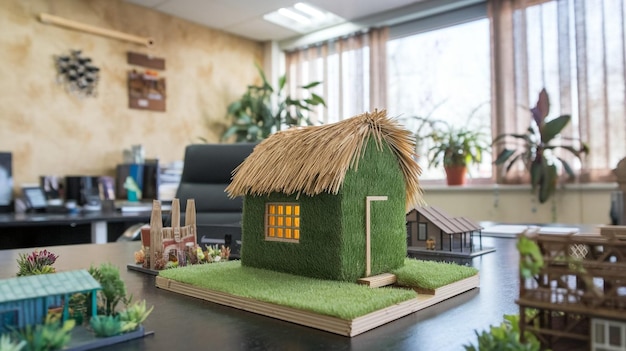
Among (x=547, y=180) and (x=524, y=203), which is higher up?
(x=547, y=180)

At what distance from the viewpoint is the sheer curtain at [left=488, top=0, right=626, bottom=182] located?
10.8 feet

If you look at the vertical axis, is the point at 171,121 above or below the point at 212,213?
above

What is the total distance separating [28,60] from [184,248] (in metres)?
3.29

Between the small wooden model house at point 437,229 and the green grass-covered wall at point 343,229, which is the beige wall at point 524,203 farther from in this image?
the green grass-covered wall at point 343,229

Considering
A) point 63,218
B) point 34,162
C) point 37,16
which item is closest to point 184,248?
point 63,218

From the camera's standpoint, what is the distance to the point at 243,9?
172 inches

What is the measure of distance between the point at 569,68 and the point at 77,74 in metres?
4.02

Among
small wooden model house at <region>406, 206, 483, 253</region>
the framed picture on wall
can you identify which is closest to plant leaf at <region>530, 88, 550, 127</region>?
small wooden model house at <region>406, 206, 483, 253</region>

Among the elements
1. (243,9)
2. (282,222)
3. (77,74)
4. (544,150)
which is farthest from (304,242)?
(243,9)

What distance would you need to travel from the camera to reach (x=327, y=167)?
82 centimetres

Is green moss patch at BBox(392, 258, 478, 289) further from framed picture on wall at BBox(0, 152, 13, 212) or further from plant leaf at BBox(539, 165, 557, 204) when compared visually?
framed picture on wall at BBox(0, 152, 13, 212)

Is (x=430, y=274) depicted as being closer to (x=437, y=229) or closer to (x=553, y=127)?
(x=437, y=229)

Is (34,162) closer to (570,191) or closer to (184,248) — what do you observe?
(184,248)

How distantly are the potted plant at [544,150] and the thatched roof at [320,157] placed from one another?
2.77 meters
